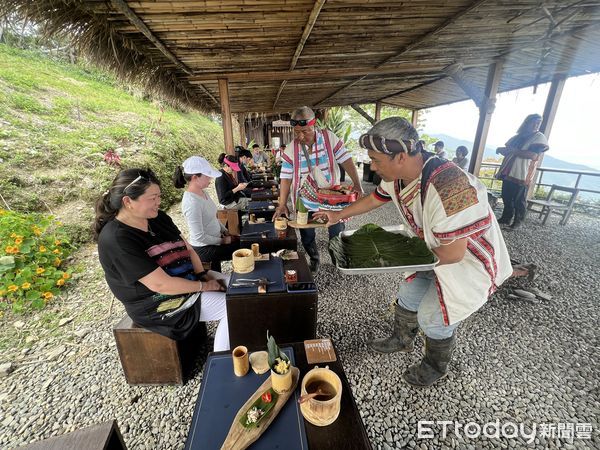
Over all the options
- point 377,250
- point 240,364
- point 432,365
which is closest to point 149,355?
point 240,364

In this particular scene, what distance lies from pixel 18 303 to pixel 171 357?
2.32 meters

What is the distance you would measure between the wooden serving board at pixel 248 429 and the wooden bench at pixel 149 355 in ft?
3.72

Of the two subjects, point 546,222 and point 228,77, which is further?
point 546,222

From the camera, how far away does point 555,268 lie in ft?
12.8

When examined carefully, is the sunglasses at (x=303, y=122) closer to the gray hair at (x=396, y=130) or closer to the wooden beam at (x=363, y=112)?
the gray hair at (x=396, y=130)

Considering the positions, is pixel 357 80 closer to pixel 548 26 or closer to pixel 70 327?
pixel 548 26

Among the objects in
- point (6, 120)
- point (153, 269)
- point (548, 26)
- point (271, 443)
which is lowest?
point (271, 443)

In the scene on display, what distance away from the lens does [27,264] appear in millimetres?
3094

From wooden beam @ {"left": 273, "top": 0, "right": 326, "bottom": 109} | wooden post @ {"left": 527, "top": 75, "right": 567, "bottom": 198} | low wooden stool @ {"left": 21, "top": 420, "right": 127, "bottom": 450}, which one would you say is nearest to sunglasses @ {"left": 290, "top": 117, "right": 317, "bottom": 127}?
wooden beam @ {"left": 273, "top": 0, "right": 326, "bottom": 109}

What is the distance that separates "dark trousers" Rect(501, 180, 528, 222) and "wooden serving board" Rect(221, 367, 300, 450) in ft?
19.4

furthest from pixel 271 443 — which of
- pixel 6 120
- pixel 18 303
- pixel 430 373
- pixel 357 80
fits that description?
pixel 6 120

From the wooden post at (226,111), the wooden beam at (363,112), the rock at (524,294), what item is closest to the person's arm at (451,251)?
the rock at (524,294)

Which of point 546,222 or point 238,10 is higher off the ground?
point 238,10

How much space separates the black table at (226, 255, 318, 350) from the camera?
1938 mm
